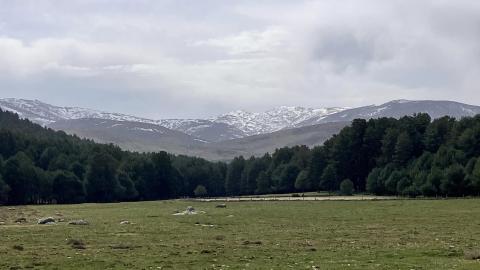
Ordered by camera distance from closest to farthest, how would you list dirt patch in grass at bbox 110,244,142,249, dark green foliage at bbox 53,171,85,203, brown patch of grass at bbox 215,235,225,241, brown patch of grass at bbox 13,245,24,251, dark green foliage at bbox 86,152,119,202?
brown patch of grass at bbox 13,245,24,251
dirt patch in grass at bbox 110,244,142,249
brown patch of grass at bbox 215,235,225,241
dark green foliage at bbox 53,171,85,203
dark green foliage at bbox 86,152,119,202

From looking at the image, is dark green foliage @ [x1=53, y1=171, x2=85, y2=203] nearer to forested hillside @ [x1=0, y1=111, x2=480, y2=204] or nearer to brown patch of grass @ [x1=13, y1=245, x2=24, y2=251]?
forested hillside @ [x1=0, y1=111, x2=480, y2=204]

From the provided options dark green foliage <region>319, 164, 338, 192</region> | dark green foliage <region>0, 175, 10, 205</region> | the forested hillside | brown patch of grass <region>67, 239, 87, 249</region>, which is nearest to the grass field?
brown patch of grass <region>67, 239, 87, 249</region>

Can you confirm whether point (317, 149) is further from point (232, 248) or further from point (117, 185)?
point (232, 248)

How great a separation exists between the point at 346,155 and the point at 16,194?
8752cm

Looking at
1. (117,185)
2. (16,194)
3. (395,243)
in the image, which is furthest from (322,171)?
(395,243)

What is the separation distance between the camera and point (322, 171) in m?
189

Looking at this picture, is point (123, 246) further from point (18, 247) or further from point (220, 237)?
point (220, 237)

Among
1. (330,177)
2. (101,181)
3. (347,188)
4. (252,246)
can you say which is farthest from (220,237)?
(101,181)

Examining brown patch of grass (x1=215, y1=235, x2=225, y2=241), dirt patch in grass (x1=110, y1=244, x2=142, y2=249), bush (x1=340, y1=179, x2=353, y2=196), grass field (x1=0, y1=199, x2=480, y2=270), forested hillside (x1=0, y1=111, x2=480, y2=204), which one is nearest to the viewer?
grass field (x1=0, y1=199, x2=480, y2=270)

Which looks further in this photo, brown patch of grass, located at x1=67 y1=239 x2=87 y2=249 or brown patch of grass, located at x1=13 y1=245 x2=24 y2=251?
brown patch of grass, located at x1=67 y1=239 x2=87 y2=249

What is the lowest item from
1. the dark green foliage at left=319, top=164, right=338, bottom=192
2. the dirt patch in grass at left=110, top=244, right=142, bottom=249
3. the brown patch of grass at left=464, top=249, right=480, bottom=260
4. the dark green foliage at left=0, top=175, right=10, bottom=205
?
the dirt patch in grass at left=110, top=244, right=142, bottom=249

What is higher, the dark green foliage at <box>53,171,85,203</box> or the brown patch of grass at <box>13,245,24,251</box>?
the dark green foliage at <box>53,171,85,203</box>

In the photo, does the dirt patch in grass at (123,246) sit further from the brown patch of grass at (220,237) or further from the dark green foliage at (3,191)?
the dark green foliage at (3,191)

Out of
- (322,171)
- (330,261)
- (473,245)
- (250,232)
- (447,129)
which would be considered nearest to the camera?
(330,261)
